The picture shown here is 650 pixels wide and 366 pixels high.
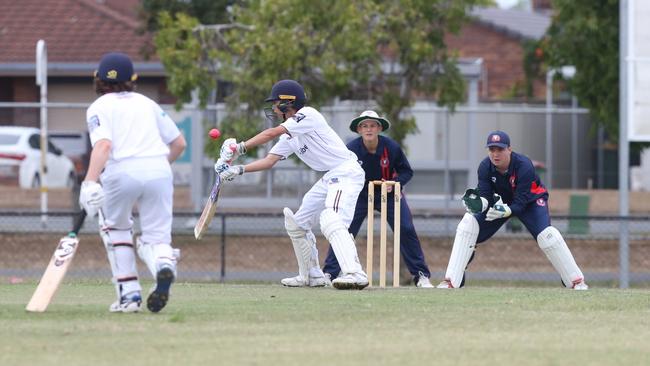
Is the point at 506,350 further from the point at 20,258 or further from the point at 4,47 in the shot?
the point at 4,47

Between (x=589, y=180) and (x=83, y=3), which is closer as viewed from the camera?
(x=589, y=180)

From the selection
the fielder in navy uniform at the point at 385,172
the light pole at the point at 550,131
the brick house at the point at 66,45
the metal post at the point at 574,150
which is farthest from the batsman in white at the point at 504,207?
the brick house at the point at 66,45

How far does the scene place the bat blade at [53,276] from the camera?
373 inches

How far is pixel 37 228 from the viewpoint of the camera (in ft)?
70.0

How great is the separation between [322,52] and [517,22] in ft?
88.3

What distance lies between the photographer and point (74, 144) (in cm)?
2623

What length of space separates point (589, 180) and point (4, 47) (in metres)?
13.3

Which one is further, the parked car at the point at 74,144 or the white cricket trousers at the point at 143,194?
the parked car at the point at 74,144

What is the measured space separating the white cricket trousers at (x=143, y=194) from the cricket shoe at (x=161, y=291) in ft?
0.95

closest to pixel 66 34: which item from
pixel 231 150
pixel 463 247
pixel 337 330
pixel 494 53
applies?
pixel 494 53

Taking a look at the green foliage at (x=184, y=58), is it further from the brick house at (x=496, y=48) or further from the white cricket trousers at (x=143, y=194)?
the brick house at (x=496, y=48)

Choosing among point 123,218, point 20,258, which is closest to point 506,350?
point 123,218

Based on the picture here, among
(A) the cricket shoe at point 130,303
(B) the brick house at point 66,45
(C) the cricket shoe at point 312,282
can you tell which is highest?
(B) the brick house at point 66,45

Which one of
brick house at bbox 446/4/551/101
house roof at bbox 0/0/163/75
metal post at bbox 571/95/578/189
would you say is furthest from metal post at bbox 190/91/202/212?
brick house at bbox 446/4/551/101
